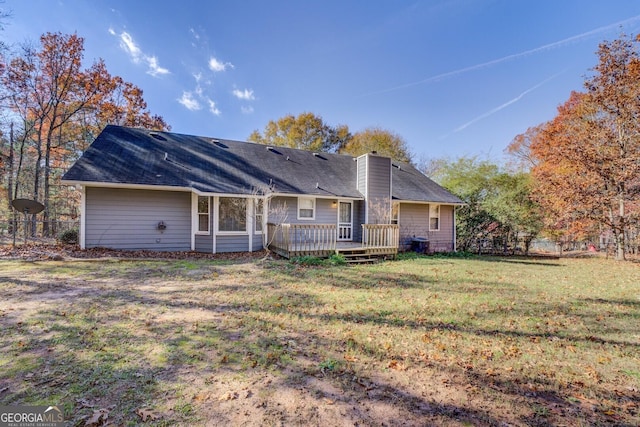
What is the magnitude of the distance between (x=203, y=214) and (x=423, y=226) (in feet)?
35.2

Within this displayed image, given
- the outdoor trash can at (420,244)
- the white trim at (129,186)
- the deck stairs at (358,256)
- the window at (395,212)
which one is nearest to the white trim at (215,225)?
the white trim at (129,186)

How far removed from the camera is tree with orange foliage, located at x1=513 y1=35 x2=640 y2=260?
10797mm

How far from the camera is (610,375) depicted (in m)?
2.99

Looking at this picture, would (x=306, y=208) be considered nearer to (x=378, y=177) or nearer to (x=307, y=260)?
(x=307, y=260)

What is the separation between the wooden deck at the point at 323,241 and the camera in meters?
9.80

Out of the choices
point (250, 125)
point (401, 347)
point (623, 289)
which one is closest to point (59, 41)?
point (250, 125)

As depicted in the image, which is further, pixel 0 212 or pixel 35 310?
pixel 0 212

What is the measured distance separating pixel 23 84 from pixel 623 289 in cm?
2808

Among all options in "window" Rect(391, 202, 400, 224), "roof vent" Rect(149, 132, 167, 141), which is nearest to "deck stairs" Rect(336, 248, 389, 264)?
"window" Rect(391, 202, 400, 224)

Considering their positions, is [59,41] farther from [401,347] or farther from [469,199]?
[469,199]

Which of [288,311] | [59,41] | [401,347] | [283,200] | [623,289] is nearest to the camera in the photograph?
[401,347]

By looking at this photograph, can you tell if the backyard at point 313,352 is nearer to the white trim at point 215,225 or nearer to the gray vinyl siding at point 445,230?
the white trim at point 215,225

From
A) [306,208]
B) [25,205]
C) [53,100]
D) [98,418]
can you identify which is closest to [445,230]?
[306,208]

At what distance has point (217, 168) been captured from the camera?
1202cm
